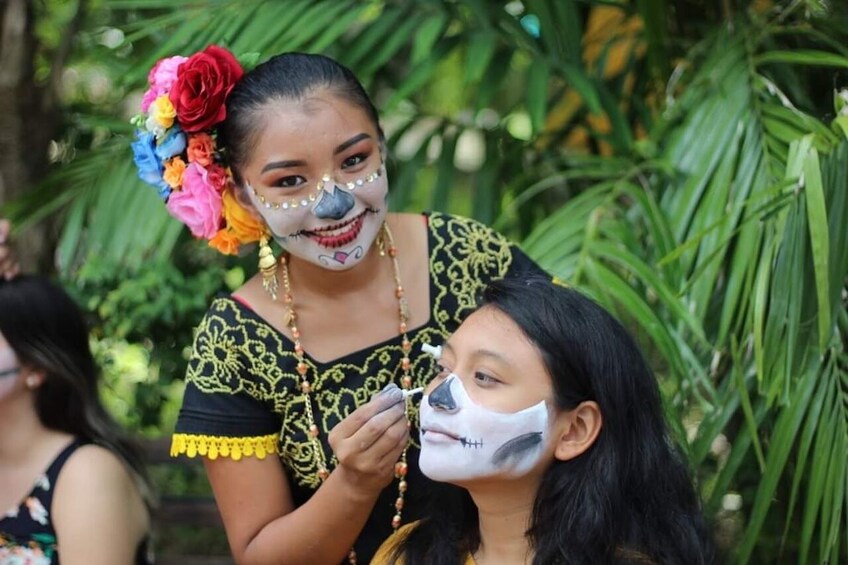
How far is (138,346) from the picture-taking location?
3117 mm

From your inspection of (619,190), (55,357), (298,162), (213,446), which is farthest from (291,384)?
(619,190)

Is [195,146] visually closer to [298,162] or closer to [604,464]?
[298,162]

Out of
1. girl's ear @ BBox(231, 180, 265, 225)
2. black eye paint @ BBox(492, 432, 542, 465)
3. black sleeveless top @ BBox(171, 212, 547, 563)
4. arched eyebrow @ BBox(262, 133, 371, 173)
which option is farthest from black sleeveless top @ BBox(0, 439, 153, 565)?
black eye paint @ BBox(492, 432, 542, 465)

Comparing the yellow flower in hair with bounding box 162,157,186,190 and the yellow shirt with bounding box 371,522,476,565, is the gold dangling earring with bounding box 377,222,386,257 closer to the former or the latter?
the yellow flower in hair with bounding box 162,157,186,190

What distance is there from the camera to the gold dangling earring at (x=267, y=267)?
80.3 inches

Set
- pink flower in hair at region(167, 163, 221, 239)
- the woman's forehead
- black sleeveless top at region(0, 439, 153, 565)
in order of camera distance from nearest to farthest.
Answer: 1. the woman's forehead
2. pink flower in hair at region(167, 163, 221, 239)
3. black sleeveless top at region(0, 439, 153, 565)

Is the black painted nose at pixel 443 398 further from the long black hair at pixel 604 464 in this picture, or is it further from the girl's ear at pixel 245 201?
the girl's ear at pixel 245 201

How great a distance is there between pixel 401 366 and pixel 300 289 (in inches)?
8.3

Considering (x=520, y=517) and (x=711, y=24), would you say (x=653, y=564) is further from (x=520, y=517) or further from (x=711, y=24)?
(x=711, y=24)

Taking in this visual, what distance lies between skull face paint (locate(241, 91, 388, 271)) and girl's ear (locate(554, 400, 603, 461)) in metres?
0.43

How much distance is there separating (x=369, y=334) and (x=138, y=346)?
Answer: 1210 millimetres

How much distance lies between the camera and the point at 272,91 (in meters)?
1.94

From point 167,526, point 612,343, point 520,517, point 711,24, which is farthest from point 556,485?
point 167,526

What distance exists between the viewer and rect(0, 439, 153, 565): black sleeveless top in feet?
7.84
